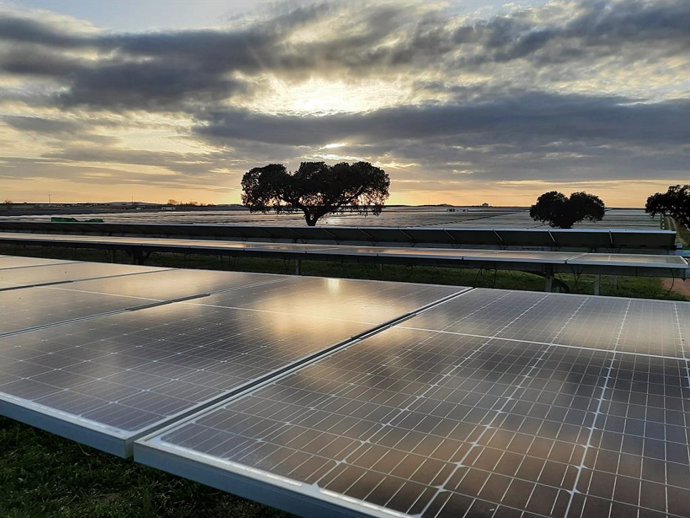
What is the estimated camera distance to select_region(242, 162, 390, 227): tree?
41531mm

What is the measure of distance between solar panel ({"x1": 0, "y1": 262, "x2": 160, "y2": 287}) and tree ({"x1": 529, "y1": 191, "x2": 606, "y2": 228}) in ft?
145

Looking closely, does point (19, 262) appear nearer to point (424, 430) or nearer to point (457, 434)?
point (424, 430)

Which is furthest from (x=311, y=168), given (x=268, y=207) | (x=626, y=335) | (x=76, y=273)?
(x=626, y=335)

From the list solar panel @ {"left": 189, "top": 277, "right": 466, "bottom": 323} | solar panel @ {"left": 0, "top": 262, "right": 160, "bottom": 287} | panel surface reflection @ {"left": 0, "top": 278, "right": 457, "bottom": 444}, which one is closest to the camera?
panel surface reflection @ {"left": 0, "top": 278, "right": 457, "bottom": 444}

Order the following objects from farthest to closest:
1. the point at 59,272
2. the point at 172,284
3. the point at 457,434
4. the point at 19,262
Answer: the point at 19,262, the point at 59,272, the point at 172,284, the point at 457,434

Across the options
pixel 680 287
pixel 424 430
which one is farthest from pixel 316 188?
pixel 424 430

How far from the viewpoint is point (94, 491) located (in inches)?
190

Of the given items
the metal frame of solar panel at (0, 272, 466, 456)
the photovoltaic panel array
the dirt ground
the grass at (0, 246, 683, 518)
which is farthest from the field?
the dirt ground

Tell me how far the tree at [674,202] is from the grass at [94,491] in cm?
6296

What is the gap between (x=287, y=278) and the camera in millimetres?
10117

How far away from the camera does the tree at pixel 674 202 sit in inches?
2181

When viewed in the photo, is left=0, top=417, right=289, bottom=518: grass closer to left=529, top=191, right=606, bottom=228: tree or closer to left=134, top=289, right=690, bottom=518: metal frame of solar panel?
left=134, top=289, right=690, bottom=518: metal frame of solar panel

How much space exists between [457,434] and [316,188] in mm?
39044

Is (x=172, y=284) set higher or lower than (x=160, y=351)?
lower
